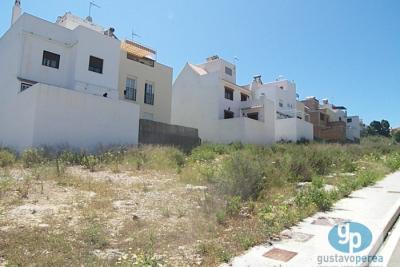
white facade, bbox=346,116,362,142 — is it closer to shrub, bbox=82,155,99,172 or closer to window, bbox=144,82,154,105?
window, bbox=144,82,154,105

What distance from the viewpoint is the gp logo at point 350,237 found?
5145mm

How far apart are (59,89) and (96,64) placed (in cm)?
542

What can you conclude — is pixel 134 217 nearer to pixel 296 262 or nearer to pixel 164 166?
pixel 296 262

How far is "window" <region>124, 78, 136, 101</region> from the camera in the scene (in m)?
25.9

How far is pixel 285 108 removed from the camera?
44.3m

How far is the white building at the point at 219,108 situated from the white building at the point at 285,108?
2989mm

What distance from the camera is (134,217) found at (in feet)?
22.7

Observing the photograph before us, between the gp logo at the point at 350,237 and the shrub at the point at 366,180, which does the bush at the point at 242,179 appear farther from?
the shrub at the point at 366,180

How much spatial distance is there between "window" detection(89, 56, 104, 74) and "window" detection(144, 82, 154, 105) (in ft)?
18.0

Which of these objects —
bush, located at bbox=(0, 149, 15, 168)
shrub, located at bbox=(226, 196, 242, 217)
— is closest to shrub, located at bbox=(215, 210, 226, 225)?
shrub, located at bbox=(226, 196, 242, 217)

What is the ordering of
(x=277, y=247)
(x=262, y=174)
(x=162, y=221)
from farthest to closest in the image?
(x=262, y=174) → (x=162, y=221) → (x=277, y=247)

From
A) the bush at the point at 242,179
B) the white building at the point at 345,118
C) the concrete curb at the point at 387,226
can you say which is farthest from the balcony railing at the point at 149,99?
the white building at the point at 345,118

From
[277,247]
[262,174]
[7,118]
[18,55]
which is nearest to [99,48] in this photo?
[18,55]

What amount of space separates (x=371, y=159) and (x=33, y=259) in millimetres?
19712
